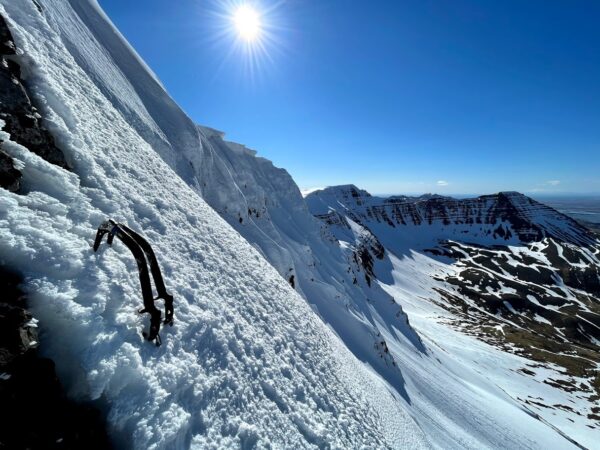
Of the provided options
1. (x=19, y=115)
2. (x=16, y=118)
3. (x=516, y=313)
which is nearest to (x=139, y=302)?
(x=16, y=118)

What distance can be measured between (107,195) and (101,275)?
10.1ft

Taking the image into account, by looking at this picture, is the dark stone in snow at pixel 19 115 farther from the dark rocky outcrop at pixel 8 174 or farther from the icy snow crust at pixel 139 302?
the dark rocky outcrop at pixel 8 174

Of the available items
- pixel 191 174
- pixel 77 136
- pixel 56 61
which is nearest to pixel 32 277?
pixel 77 136

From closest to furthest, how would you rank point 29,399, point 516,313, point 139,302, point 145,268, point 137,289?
point 29,399, point 145,268, point 139,302, point 137,289, point 516,313

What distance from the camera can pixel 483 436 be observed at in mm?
28172

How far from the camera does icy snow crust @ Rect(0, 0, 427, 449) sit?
4.61m

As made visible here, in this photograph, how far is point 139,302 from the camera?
19.1ft

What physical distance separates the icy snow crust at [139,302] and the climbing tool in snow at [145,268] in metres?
0.21

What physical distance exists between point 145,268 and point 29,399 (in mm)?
2412

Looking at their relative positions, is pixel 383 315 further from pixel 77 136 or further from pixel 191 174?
pixel 77 136

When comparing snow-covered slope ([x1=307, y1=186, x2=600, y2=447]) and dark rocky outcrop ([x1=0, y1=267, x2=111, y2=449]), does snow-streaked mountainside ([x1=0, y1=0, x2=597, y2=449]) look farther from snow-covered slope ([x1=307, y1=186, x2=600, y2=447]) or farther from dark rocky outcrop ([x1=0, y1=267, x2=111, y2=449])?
snow-covered slope ([x1=307, y1=186, x2=600, y2=447])

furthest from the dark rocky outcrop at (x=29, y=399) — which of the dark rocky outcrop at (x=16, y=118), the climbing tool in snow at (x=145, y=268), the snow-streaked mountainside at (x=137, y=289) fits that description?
the dark rocky outcrop at (x=16, y=118)

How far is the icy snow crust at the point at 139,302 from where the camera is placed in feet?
15.1

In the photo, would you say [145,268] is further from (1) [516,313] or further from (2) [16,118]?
(1) [516,313]
